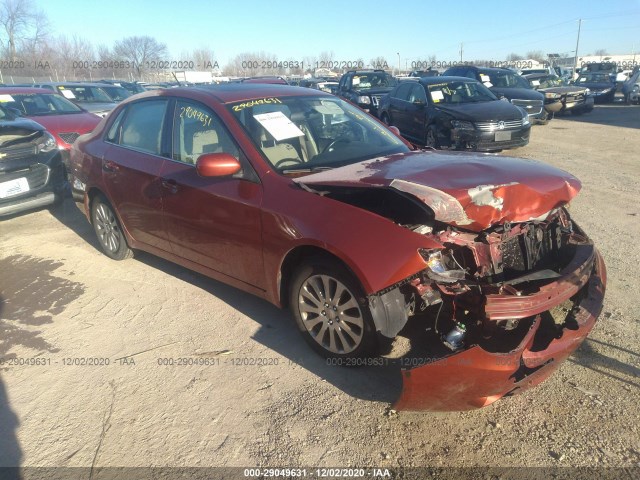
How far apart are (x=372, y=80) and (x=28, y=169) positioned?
1184 cm

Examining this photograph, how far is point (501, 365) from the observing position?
2.36m

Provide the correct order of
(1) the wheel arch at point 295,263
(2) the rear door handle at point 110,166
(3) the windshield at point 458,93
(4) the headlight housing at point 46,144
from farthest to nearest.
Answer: (3) the windshield at point 458,93, (4) the headlight housing at point 46,144, (2) the rear door handle at point 110,166, (1) the wheel arch at point 295,263

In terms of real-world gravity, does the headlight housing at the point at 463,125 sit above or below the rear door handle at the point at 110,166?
below

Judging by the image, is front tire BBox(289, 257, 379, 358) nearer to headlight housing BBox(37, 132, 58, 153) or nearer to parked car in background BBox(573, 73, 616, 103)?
headlight housing BBox(37, 132, 58, 153)

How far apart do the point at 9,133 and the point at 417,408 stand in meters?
6.48

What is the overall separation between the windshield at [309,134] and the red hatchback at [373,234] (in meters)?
0.01

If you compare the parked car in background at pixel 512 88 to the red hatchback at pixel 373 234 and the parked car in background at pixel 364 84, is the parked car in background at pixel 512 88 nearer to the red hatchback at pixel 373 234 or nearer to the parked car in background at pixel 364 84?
the parked car in background at pixel 364 84

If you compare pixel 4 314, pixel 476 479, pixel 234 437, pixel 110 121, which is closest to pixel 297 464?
pixel 234 437

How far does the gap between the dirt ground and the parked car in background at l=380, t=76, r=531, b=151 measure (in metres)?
5.12

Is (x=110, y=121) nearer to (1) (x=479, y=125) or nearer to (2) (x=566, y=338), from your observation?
(2) (x=566, y=338)

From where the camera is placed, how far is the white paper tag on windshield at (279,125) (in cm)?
365

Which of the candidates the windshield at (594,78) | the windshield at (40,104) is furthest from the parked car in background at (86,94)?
the windshield at (594,78)

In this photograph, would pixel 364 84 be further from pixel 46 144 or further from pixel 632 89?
pixel 632 89

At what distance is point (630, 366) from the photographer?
9.92ft
